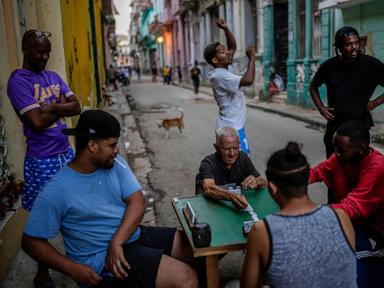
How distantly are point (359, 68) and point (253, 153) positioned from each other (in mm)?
4431

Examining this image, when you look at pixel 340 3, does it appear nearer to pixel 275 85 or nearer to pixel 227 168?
pixel 275 85

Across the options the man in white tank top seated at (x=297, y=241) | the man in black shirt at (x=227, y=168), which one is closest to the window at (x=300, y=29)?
the man in black shirt at (x=227, y=168)

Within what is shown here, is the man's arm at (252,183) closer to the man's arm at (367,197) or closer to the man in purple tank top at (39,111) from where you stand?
the man's arm at (367,197)

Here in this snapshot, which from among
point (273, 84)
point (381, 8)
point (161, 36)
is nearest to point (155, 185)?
point (381, 8)

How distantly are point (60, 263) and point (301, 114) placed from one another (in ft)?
36.4

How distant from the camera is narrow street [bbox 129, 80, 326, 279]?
560 centimetres

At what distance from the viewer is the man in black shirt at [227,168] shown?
331cm

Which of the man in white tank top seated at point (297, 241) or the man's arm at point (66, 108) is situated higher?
the man's arm at point (66, 108)

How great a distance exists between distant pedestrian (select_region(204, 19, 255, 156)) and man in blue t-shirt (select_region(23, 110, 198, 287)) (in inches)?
84.9

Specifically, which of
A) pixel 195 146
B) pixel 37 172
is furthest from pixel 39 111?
pixel 195 146

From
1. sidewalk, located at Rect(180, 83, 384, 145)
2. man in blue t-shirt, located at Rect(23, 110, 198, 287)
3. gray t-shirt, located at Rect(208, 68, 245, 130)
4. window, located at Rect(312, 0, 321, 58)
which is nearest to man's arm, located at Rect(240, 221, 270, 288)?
man in blue t-shirt, located at Rect(23, 110, 198, 287)

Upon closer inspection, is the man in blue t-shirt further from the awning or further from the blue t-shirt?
the awning

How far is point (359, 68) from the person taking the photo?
4.05 metres

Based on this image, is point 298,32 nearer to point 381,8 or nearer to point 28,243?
point 381,8
